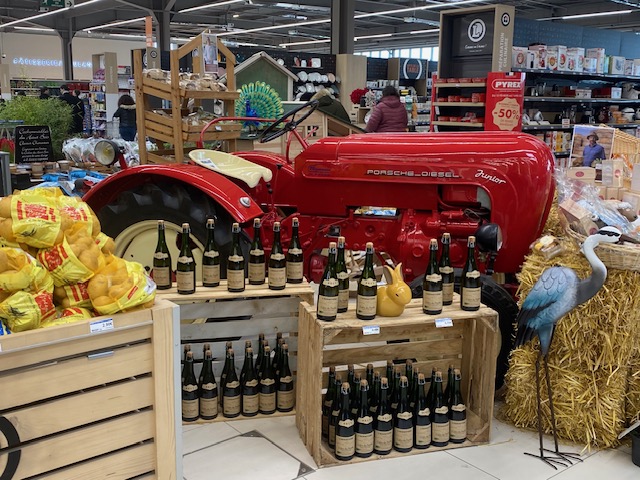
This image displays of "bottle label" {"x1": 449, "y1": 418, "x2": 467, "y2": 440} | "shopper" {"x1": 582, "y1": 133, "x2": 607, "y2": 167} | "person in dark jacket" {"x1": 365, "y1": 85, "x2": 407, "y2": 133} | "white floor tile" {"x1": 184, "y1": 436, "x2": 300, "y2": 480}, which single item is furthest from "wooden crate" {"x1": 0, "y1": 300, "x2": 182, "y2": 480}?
"person in dark jacket" {"x1": 365, "y1": 85, "x2": 407, "y2": 133}

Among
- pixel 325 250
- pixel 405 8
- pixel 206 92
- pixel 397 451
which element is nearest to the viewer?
pixel 397 451

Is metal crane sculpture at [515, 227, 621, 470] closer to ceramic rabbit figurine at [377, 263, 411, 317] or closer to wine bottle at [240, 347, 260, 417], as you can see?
ceramic rabbit figurine at [377, 263, 411, 317]

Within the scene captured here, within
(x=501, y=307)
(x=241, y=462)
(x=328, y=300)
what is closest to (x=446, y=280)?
(x=501, y=307)

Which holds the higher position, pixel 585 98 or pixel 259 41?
pixel 259 41

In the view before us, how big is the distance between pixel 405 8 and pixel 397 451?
16189 millimetres

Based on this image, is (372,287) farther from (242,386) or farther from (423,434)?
(242,386)

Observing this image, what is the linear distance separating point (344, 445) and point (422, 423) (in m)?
0.36

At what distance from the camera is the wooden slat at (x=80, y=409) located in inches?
74.7

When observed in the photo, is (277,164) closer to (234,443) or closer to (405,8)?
(234,443)

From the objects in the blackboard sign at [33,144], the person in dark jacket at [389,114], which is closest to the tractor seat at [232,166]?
the blackboard sign at [33,144]

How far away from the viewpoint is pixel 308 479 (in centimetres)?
264

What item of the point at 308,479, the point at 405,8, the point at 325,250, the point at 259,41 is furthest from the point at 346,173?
the point at 259,41

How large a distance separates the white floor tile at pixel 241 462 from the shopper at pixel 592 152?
245 cm

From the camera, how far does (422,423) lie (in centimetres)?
288
